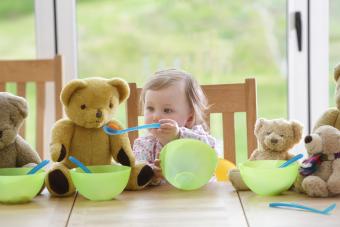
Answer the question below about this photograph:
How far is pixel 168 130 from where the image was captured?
1.52 meters

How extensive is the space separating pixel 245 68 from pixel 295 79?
6.01ft

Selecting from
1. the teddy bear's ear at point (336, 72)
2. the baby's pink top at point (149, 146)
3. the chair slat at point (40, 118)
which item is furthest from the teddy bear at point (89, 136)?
the chair slat at point (40, 118)

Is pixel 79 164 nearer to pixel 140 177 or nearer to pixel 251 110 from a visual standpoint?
pixel 140 177

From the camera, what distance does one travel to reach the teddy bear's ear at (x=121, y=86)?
1.38 metres

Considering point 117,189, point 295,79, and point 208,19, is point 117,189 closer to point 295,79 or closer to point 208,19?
point 295,79

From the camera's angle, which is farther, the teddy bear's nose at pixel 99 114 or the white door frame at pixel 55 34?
the white door frame at pixel 55 34

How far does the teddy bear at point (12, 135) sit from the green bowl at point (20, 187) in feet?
0.34

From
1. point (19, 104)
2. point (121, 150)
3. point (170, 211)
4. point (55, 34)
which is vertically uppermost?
point (55, 34)

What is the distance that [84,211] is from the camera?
1222 mm

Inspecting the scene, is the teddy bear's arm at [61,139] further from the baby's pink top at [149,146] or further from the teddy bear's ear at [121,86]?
the baby's pink top at [149,146]

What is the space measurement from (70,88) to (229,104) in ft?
1.92

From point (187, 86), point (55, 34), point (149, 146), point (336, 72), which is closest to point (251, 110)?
point (187, 86)

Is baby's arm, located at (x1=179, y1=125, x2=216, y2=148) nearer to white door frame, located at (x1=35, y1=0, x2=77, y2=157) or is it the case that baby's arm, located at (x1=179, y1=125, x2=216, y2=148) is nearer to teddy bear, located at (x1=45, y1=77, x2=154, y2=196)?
teddy bear, located at (x1=45, y1=77, x2=154, y2=196)

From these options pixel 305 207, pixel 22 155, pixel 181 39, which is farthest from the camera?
pixel 181 39
